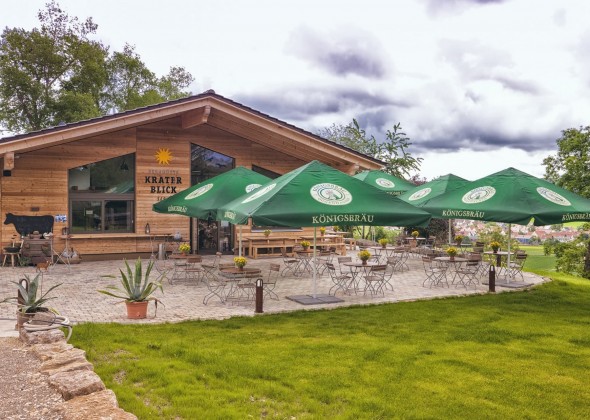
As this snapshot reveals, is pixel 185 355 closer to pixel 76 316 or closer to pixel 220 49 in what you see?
pixel 76 316

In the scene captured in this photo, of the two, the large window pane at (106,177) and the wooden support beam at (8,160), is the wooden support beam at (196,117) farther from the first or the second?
the wooden support beam at (8,160)

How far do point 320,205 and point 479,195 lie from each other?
4.09 metres

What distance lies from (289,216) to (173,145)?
10.3m

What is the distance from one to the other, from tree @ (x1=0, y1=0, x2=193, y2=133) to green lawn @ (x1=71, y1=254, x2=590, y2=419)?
2907 cm

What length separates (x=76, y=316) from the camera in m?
8.76

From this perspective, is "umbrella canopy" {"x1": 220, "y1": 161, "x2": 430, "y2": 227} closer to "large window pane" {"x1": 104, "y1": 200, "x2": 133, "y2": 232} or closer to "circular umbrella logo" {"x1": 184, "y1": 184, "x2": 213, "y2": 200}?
"circular umbrella logo" {"x1": 184, "y1": 184, "x2": 213, "y2": 200}

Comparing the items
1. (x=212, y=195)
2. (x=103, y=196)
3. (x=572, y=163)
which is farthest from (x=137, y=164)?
(x=572, y=163)

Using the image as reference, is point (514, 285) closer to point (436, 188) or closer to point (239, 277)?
point (436, 188)

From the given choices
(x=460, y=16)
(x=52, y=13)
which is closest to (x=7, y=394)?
(x=460, y=16)

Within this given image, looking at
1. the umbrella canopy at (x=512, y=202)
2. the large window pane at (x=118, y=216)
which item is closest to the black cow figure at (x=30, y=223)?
the large window pane at (x=118, y=216)

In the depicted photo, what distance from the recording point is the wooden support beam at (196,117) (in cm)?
1678

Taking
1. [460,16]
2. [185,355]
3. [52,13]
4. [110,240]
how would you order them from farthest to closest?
[52,13], [110,240], [460,16], [185,355]

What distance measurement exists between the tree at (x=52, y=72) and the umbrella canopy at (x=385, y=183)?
864 inches

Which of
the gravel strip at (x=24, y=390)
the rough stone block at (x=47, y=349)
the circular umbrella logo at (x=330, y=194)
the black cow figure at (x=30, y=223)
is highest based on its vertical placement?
the circular umbrella logo at (x=330, y=194)
